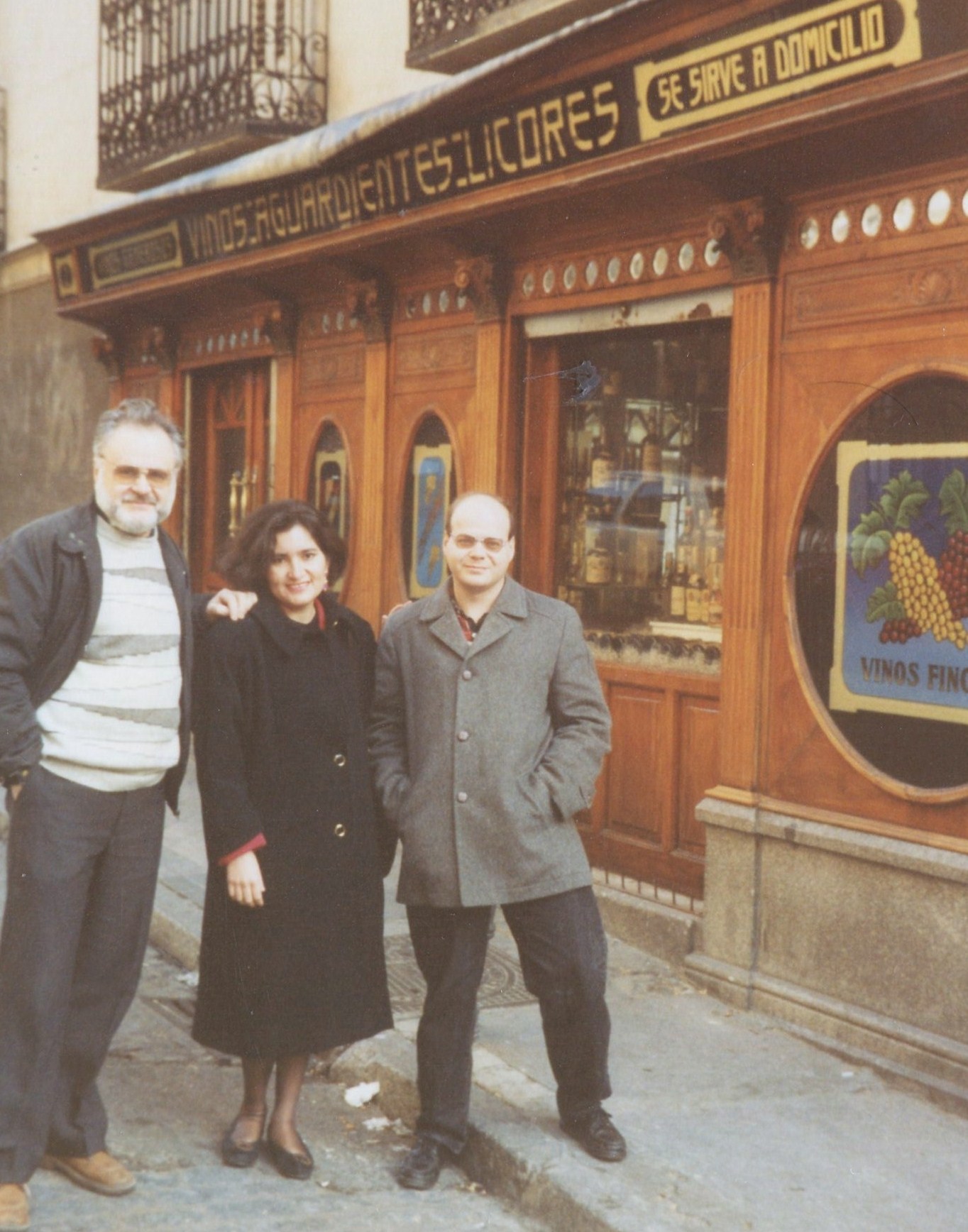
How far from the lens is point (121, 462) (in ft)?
13.7

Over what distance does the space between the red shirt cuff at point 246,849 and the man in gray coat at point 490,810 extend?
0.39 metres

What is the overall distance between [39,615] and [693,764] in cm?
342

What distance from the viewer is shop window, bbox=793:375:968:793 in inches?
208

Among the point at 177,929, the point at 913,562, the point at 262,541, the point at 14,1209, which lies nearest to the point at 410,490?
the point at 177,929

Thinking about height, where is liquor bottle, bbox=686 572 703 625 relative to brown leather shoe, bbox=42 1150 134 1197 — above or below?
above

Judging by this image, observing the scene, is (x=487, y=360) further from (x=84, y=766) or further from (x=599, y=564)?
(x=84, y=766)

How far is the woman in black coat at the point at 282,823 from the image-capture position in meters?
4.30

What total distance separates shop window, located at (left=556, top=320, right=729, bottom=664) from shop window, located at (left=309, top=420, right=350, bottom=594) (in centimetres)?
202

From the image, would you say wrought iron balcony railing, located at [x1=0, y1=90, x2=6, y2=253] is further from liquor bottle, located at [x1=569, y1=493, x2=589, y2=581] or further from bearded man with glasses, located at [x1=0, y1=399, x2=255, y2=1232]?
bearded man with glasses, located at [x1=0, y1=399, x2=255, y2=1232]

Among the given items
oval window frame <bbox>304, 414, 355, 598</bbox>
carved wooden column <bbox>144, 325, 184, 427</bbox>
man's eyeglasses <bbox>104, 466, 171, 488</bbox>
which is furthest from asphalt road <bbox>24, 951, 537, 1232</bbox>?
carved wooden column <bbox>144, 325, 184, 427</bbox>

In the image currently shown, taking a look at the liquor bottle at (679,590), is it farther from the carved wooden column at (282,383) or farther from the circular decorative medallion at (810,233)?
the carved wooden column at (282,383)

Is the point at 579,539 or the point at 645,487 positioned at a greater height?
the point at 645,487

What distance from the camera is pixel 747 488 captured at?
6070mm

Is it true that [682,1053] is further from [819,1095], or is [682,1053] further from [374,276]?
[374,276]
